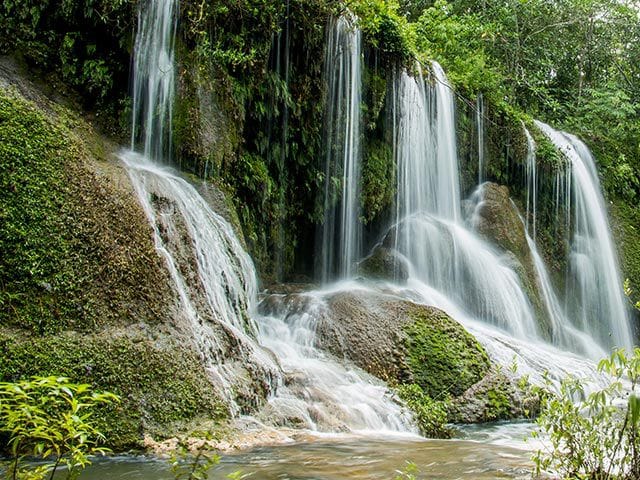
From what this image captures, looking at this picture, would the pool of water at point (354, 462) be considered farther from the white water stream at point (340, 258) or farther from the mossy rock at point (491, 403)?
the mossy rock at point (491, 403)

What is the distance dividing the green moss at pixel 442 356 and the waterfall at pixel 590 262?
736cm

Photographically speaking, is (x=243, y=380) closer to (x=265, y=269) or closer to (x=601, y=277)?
(x=265, y=269)

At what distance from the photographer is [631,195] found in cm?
1655

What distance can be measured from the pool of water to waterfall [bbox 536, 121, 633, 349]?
10.3m

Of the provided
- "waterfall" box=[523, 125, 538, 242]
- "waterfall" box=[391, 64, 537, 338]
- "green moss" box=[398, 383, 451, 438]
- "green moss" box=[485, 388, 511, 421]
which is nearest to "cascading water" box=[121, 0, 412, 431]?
"green moss" box=[398, 383, 451, 438]

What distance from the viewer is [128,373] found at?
491 cm

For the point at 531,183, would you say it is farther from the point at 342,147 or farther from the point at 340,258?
the point at 340,258

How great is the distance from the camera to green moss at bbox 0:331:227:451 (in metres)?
4.58

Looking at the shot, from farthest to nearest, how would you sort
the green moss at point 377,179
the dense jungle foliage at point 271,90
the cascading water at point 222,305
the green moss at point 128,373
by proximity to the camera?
the green moss at point 377,179 → the dense jungle foliage at point 271,90 → the cascading water at point 222,305 → the green moss at point 128,373

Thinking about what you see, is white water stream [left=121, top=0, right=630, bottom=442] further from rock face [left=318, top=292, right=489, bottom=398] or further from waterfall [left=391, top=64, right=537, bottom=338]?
rock face [left=318, top=292, right=489, bottom=398]

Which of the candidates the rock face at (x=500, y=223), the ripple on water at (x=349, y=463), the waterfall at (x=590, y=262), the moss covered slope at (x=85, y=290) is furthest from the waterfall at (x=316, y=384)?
the waterfall at (x=590, y=262)

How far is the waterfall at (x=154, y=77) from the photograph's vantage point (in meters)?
8.28

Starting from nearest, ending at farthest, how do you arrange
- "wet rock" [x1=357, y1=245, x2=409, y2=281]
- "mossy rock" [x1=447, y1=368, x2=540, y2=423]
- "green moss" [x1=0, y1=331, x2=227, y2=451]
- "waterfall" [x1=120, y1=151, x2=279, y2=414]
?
"green moss" [x1=0, y1=331, x2=227, y2=451], "waterfall" [x1=120, y1=151, x2=279, y2=414], "mossy rock" [x1=447, y1=368, x2=540, y2=423], "wet rock" [x1=357, y1=245, x2=409, y2=281]

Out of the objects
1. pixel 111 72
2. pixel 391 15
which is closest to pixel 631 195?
pixel 391 15
